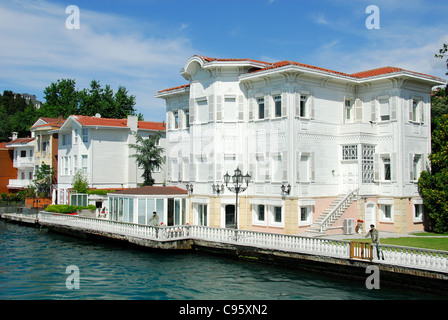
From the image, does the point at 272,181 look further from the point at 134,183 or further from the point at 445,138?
the point at 134,183

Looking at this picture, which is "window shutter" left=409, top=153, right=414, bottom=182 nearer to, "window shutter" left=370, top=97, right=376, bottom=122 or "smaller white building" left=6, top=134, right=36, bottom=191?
"window shutter" left=370, top=97, right=376, bottom=122

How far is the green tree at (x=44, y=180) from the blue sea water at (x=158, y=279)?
79.5ft

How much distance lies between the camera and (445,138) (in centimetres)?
3092

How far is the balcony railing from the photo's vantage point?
723 inches

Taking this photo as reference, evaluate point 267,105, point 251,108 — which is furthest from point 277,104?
point 251,108

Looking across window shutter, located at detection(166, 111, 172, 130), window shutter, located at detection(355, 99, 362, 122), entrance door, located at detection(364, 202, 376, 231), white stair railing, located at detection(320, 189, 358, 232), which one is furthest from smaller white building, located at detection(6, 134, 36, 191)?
entrance door, located at detection(364, 202, 376, 231)

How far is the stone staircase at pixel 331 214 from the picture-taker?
27.3 metres

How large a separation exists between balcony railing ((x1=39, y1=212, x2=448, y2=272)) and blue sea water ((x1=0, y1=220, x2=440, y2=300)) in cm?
105

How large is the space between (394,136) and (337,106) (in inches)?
161

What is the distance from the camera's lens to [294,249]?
22.7 meters

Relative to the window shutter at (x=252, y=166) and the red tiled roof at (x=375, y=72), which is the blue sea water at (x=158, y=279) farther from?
the red tiled roof at (x=375, y=72)

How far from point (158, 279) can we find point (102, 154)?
27.7 m

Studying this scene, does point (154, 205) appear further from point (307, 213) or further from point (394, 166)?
point (394, 166)

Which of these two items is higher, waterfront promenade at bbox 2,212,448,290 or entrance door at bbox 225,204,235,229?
entrance door at bbox 225,204,235,229
